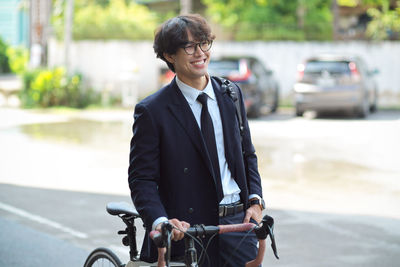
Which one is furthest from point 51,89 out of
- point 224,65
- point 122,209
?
point 122,209

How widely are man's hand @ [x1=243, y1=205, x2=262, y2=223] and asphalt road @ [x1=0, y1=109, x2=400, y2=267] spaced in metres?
2.87

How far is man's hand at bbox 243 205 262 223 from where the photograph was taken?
3.49 meters

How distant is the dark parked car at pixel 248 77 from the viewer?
1928 cm

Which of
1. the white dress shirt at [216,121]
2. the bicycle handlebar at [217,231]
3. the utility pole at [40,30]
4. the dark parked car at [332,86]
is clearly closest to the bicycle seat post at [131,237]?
the white dress shirt at [216,121]

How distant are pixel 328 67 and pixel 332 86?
510 mm

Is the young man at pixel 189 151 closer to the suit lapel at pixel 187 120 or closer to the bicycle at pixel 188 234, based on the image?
the suit lapel at pixel 187 120

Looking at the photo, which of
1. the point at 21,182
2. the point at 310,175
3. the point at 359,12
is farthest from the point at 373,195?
the point at 359,12

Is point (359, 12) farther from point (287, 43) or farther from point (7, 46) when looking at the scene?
point (7, 46)

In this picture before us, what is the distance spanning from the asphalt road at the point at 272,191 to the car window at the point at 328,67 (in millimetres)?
2573

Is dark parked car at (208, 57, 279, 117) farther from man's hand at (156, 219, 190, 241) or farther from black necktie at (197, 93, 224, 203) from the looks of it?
man's hand at (156, 219, 190, 241)

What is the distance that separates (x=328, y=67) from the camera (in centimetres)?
2002

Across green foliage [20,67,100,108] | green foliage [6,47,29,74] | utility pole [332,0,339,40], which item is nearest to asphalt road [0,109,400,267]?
green foliage [20,67,100,108]

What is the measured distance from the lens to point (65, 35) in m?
25.8

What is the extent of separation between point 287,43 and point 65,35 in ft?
25.5
